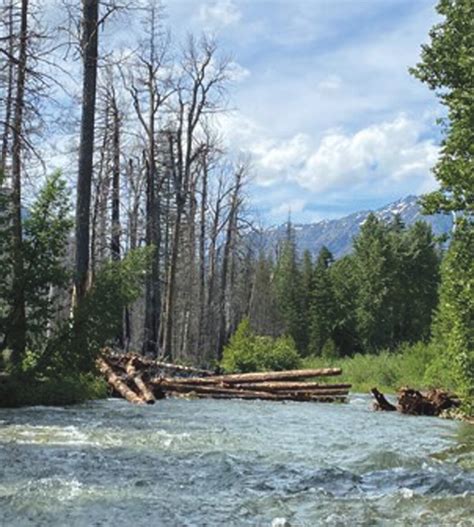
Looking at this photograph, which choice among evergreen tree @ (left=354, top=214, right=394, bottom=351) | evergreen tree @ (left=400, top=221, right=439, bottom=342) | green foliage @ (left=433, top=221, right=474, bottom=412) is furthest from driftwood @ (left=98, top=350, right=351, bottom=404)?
evergreen tree @ (left=400, top=221, right=439, bottom=342)

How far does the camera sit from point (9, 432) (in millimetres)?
9141

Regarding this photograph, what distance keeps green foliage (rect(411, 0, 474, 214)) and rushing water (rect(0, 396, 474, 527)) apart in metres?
5.94

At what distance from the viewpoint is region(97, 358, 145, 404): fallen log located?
50.6 ft

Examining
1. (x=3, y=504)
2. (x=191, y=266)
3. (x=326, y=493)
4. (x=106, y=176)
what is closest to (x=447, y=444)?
(x=326, y=493)

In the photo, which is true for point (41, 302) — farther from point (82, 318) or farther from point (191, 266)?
point (191, 266)

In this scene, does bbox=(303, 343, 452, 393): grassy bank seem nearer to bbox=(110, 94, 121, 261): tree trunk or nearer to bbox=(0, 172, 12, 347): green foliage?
bbox=(110, 94, 121, 261): tree trunk

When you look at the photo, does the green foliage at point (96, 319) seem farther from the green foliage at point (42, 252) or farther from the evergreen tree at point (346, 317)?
the evergreen tree at point (346, 317)

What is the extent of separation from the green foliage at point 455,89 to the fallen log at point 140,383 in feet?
24.8

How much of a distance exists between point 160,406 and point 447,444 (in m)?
6.24

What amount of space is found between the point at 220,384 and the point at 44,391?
6860 millimetres

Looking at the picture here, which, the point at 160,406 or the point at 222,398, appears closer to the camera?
the point at 160,406

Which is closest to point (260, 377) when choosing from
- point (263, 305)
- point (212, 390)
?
point (212, 390)

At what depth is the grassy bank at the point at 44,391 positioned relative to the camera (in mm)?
12961

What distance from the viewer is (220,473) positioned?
701cm
